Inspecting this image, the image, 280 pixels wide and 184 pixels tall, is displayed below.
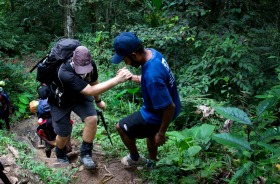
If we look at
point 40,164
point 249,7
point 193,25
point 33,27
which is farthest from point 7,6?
point 40,164

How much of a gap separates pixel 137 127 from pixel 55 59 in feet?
4.06

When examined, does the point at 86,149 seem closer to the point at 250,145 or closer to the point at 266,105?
the point at 250,145

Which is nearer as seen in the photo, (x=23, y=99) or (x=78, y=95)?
(x=78, y=95)

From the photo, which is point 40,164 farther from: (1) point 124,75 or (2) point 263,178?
(2) point 263,178

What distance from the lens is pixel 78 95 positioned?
4074 millimetres

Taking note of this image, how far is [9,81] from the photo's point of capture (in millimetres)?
7555

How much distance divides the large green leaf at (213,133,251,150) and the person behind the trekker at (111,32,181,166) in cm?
95

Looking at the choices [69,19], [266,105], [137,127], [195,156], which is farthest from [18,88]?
[266,105]

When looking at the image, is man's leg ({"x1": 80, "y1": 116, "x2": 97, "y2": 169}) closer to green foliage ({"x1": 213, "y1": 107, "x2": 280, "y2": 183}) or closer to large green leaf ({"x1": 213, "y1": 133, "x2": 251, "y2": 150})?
green foliage ({"x1": 213, "y1": 107, "x2": 280, "y2": 183})

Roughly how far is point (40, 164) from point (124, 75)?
1680mm

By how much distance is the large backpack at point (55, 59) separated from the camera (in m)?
3.78

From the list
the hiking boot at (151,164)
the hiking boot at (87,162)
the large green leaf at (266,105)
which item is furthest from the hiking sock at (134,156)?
the large green leaf at (266,105)

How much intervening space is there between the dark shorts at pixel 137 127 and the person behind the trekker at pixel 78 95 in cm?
45

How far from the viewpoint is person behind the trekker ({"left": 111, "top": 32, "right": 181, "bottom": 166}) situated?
312 cm
